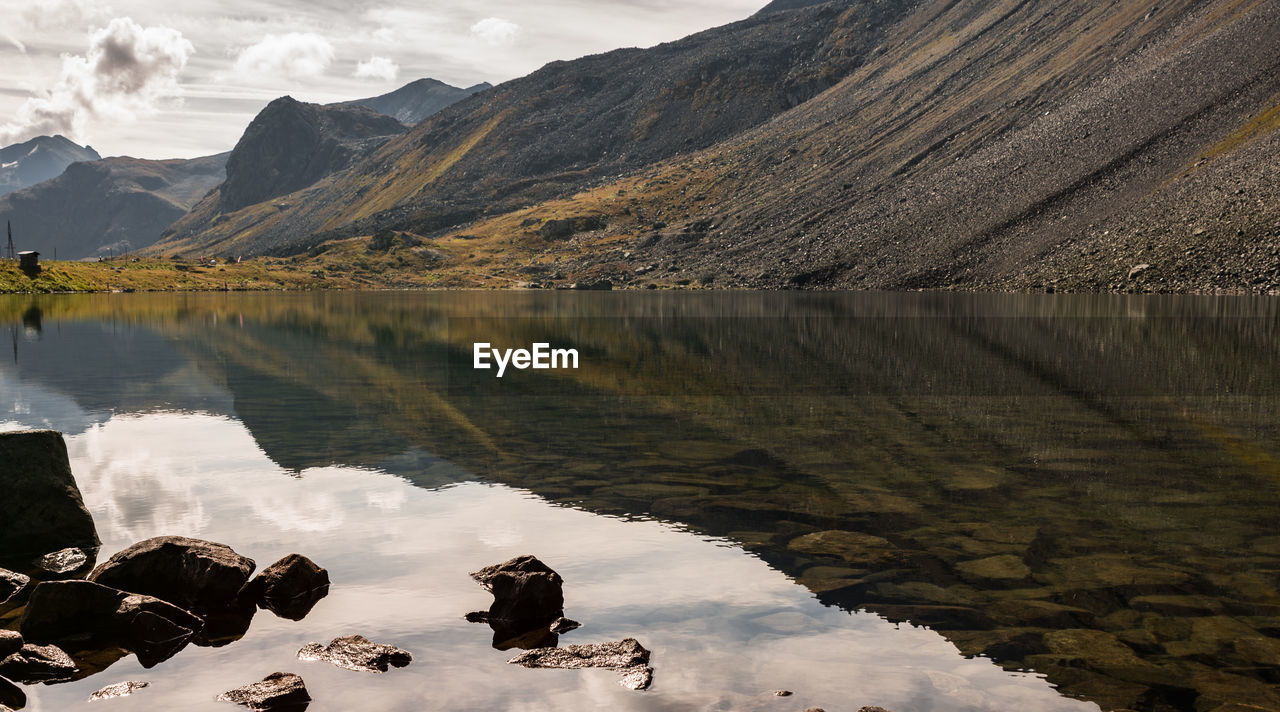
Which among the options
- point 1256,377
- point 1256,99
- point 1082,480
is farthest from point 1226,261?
point 1082,480

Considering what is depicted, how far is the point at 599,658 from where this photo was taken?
12.5m

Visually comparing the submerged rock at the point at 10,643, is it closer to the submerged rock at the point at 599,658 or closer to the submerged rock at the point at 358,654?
the submerged rock at the point at 358,654

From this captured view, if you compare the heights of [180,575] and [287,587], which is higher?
[180,575]

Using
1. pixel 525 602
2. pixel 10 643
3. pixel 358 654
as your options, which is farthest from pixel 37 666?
pixel 525 602

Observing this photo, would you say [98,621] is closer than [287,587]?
Yes

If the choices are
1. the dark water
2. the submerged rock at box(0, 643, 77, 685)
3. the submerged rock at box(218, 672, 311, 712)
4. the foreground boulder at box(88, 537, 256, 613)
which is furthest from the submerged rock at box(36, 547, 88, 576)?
the submerged rock at box(218, 672, 311, 712)

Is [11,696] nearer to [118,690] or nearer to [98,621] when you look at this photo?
[118,690]

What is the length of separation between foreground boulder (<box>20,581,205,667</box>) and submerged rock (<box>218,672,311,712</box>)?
2272mm

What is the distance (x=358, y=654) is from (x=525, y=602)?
2523mm

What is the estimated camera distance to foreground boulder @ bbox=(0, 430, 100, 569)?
59.6 feet

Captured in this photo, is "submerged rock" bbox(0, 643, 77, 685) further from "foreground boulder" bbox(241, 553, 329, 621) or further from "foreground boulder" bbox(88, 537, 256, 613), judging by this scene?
"foreground boulder" bbox(241, 553, 329, 621)

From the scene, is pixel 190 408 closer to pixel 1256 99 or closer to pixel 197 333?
pixel 197 333

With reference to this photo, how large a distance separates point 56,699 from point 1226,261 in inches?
5060

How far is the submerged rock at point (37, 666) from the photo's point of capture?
1209cm
